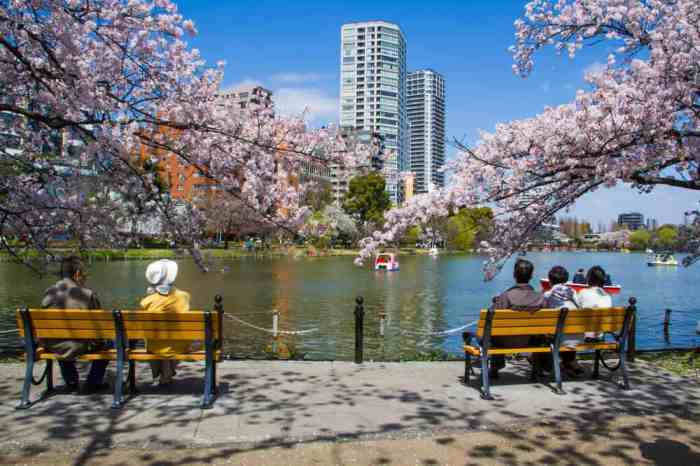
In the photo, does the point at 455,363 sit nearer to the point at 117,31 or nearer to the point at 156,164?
the point at 156,164

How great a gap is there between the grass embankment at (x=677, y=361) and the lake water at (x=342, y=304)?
4.70 metres

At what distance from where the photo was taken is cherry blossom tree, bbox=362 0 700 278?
7.09 m

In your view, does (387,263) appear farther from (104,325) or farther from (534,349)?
(104,325)

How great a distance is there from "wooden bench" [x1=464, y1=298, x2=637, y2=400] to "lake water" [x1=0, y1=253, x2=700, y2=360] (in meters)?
4.89

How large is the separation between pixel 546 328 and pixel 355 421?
255cm

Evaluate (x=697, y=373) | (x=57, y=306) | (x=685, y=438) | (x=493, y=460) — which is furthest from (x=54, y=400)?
(x=697, y=373)

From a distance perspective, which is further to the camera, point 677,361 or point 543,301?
point 677,361

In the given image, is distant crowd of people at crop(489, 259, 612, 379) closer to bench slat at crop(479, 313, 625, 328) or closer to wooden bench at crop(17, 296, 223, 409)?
bench slat at crop(479, 313, 625, 328)

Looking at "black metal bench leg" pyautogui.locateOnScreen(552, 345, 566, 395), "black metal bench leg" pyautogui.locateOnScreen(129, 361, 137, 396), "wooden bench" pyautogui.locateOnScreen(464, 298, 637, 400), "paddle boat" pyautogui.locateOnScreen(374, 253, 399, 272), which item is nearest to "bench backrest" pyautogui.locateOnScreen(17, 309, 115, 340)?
"black metal bench leg" pyautogui.locateOnScreen(129, 361, 137, 396)

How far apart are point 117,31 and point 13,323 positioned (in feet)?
40.9

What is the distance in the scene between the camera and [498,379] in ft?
22.8

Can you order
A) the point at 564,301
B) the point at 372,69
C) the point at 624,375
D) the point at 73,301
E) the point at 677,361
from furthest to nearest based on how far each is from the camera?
the point at 372,69
the point at 677,361
the point at 564,301
the point at 624,375
the point at 73,301

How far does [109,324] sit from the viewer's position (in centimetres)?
562

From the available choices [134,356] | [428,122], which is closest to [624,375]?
[134,356]
